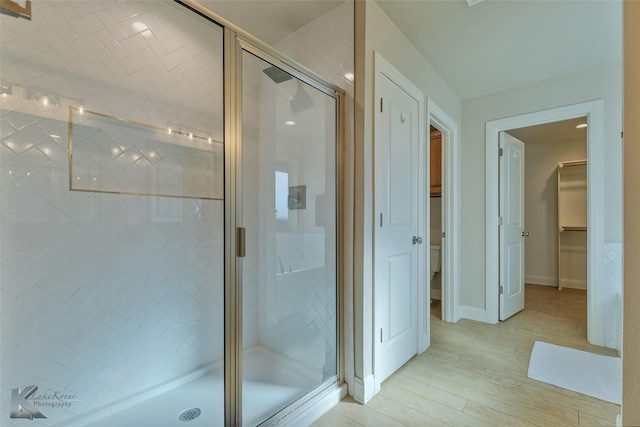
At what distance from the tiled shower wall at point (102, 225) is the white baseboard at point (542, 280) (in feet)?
17.4

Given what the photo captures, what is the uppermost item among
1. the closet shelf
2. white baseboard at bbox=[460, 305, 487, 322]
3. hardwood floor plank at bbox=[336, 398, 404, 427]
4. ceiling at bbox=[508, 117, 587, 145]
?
ceiling at bbox=[508, 117, 587, 145]

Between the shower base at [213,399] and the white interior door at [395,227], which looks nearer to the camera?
the shower base at [213,399]

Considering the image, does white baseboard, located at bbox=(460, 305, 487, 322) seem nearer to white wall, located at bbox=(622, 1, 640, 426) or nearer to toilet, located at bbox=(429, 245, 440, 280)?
toilet, located at bbox=(429, 245, 440, 280)

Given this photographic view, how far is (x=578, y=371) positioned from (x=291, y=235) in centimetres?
237

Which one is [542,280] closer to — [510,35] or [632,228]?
[510,35]

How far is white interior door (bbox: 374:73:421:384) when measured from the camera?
200 cm

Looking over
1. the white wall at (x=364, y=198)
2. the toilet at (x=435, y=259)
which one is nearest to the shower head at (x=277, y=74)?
the white wall at (x=364, y=198)

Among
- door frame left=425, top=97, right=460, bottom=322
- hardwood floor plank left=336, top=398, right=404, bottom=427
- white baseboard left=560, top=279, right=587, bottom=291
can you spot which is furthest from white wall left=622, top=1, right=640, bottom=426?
white baseboard left=560, top=279, right=587, bottom=291

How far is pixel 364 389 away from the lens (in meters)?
1.83

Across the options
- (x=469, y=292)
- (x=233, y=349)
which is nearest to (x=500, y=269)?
(x=469, y=292)

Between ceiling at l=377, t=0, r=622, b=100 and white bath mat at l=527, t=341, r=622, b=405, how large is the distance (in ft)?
8.40

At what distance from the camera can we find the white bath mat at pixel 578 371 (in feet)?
6.34

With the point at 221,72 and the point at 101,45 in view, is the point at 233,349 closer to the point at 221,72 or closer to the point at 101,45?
the point at 221,72

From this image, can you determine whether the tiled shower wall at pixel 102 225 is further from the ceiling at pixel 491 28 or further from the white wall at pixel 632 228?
the white wall at pixel 632 228
